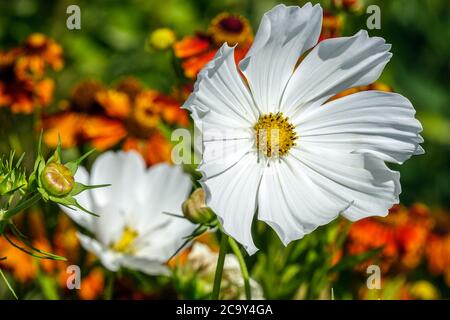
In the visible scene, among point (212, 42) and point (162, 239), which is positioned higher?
point (212, 42)

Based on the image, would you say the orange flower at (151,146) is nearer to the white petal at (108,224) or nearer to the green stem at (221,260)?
the white petal at (108,224)

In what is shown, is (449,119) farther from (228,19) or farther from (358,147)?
(358,147)

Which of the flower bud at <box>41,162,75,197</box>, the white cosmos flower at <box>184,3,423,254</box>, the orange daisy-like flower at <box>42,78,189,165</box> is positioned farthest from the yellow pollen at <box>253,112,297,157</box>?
the orange daisy-like flower at <box>42,78,189,165</box>

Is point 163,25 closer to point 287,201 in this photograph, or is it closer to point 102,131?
point 102,131

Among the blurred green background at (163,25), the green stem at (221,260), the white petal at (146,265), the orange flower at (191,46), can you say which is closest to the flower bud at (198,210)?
the green stem at (221,260)

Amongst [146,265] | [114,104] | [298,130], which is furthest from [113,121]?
[298,130]

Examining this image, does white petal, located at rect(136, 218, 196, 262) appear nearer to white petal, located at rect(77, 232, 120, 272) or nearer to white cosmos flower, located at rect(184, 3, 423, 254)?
white petal, located at rect(77, 232, 120, 272)
